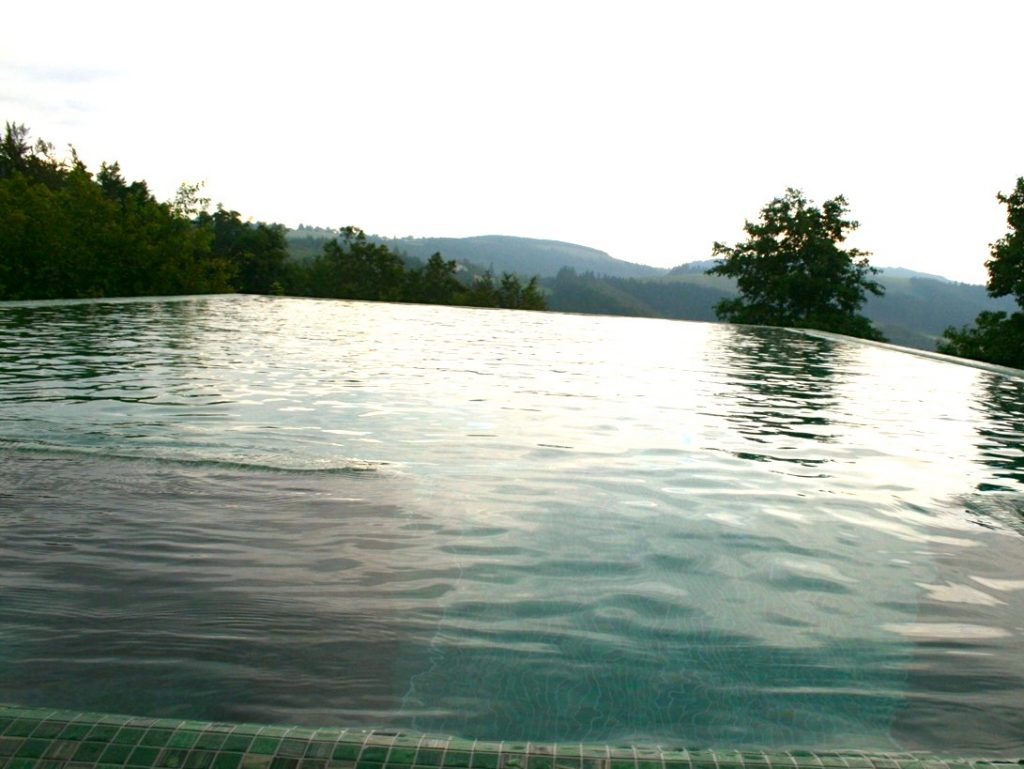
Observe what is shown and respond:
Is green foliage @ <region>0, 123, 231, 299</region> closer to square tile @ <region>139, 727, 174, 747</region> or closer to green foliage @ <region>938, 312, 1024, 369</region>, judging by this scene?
square tile @ <region>139, 727, 174, 747</region>

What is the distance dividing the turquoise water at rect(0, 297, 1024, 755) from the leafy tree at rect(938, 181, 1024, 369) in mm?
22182

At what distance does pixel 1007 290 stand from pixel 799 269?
8971mm

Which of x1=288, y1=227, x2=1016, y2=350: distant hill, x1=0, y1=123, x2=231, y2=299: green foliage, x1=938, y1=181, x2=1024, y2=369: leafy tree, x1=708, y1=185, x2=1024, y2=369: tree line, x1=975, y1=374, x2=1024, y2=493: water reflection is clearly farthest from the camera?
x1=288, y1=227, x2=1016, y2=350: distant hill

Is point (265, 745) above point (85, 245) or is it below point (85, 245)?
above

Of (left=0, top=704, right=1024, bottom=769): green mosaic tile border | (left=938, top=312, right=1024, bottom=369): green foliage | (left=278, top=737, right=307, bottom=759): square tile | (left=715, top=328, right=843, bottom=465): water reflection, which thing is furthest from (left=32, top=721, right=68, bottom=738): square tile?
(left=938, top=312, right=1024, bottom=369): green foliage

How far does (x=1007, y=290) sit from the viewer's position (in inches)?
1017

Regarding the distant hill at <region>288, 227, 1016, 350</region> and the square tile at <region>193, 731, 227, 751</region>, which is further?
the distant hill at <region>288, 227, 1016, 350</region>

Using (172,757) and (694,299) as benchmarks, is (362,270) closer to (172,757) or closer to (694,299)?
(172,757)

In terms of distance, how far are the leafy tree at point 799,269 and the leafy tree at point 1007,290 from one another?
16.8 feet

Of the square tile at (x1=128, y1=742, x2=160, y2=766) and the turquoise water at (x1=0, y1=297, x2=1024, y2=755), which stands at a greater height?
the square tile at (x1=128, y1=742, x2=160, y2=766)

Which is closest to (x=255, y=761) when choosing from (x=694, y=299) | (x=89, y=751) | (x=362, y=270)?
(x=89, y=751)

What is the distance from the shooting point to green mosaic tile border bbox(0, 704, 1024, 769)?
1.37m

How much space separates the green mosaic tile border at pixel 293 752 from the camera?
54.0 inches

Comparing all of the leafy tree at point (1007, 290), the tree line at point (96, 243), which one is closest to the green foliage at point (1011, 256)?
the leafy tree at point (1007, 290)
